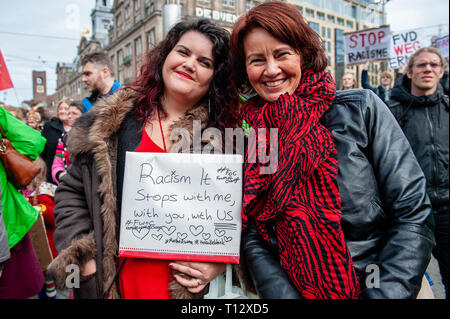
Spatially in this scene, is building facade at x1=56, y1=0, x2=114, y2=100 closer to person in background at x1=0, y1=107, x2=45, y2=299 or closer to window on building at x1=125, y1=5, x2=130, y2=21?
window on building at x1=125, y1=5, x2=130, y2=21

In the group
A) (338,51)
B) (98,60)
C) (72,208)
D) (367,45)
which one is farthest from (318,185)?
(338,51)

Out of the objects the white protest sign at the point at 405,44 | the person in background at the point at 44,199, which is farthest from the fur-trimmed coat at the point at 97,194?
the white protest sign at the point at 405,44

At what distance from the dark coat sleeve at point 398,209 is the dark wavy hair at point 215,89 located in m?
0.67

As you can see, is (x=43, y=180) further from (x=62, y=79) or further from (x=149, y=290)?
(x=62, y=79)

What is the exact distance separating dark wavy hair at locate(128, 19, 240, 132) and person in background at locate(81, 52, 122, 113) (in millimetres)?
2232

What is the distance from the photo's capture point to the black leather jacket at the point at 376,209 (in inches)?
41.8

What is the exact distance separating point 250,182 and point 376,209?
0.49 meters

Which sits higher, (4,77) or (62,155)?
(4,77)

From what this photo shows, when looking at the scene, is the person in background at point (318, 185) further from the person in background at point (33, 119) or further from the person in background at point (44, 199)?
the person in background at point (33, 119)

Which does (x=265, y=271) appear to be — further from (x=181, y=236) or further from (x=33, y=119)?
(x=33, y=119)

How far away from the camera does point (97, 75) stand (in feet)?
12.1

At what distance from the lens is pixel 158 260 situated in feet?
4.55

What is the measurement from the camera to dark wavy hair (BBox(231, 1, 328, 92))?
4.02ft
